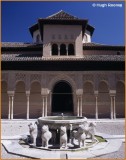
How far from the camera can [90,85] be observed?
18609mm

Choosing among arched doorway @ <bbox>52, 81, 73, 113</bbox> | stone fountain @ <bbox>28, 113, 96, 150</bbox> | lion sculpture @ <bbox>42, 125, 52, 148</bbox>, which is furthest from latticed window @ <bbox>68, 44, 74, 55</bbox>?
lion sculpture @ <bbox>42, 125, 52, 148</bbox>

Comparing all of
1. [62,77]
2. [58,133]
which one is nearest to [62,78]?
[62,77]

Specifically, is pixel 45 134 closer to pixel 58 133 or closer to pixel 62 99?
pixel 58 133

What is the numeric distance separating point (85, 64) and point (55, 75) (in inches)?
97.7

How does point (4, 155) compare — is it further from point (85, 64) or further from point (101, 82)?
point (101, 82)

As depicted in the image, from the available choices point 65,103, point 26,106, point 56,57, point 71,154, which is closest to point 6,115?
point 26,106

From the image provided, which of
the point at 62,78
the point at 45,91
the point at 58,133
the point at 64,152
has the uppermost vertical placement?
the point at 62,78

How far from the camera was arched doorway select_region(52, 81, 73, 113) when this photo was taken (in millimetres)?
18141

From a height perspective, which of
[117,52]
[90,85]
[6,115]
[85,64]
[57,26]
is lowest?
[6,115]

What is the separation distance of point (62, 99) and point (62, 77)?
94.2 inches

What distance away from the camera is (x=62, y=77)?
17.0 meters

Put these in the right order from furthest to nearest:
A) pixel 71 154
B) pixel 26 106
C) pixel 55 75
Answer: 1. pixel 26 106
2. pixel 55 75
3. pixel 71 154

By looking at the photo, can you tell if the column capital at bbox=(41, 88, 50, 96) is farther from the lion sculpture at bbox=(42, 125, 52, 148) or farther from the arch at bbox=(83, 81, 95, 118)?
the lion sculpture at bbox=(42, 125, 52, 148)

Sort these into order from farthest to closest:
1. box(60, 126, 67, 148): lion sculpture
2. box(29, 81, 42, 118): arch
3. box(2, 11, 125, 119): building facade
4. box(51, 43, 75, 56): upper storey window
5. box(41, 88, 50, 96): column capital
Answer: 1. box(51, 43, 75, 56): upper storey window
2. box(29, 81, 42, 118): arch
3. box(2, 11, 125, 119): building facade
4. box(41, 88, 50, 96): column capital
5. box(60, 126, 67, 148): lion sculpture
